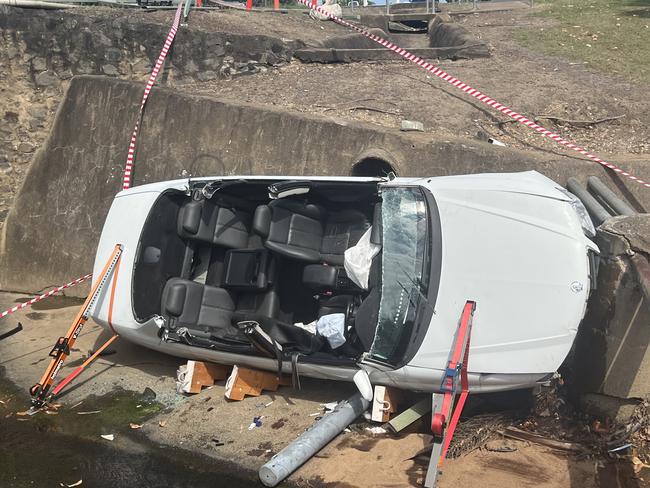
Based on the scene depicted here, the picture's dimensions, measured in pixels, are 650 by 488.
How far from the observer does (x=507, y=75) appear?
10.4 m

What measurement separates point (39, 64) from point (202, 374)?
6797 mm

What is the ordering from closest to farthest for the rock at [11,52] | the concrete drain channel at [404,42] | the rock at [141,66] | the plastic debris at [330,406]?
the plastic debris at [330,406], the rock at [11,52], the rock at [141,66], the concrete drain channel at [404,42]

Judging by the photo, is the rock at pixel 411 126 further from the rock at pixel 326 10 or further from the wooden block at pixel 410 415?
the rock at pixel 326 10

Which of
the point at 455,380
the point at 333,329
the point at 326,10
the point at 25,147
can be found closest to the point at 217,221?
the point at 333,329

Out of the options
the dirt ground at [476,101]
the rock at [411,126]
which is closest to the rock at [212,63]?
the dirt ground at [476,101]

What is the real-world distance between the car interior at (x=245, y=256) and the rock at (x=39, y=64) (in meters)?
5.05

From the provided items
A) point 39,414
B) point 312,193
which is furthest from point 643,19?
point 39,414

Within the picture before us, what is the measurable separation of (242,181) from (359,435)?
2.91m

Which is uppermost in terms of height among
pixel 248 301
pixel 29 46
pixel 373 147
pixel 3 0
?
pixel 3 0

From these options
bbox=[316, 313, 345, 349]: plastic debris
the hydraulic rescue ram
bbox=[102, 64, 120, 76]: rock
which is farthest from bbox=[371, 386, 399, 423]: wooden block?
bbox=[102, 64, 120, 76]: rock

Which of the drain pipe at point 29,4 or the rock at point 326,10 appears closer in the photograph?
the drain pipe at point 29,4

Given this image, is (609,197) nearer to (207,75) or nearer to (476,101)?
(476,101)

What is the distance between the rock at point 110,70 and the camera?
10578 millimetres

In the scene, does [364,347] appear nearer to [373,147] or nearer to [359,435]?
[359,435]
